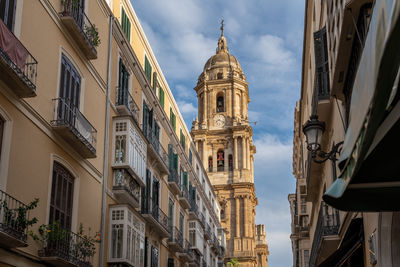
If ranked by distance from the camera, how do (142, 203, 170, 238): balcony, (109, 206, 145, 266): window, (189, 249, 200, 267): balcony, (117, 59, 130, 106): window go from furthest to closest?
(189, 249, 200, 267): balcony → (142, 203, 170, 238): balcony → (117, 59, 130, 106): window → (109, 206, 145, 266): window

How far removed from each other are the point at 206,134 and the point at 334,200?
62526 millimetres

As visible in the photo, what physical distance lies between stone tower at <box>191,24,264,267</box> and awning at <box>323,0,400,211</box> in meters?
57.4

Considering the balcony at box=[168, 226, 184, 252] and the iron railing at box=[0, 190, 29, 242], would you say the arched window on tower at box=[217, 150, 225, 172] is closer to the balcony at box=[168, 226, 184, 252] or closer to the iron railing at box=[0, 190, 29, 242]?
the balcony at box=[168, 226, 184, 252]

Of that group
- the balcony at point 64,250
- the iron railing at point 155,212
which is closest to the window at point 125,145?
Result: the iron railing at point 155,212

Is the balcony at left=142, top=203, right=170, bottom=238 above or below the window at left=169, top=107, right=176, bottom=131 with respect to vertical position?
below

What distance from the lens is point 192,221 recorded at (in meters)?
31.1

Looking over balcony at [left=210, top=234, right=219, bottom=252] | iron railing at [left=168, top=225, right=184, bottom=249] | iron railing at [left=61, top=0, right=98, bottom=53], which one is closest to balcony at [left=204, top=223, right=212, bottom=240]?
balcony at [left=210, top=234, right=219, bottom=252]

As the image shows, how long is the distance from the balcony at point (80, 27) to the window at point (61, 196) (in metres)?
3.54

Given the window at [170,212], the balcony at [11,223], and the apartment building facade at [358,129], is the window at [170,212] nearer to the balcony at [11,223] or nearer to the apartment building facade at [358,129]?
the apartment building facade at [358,129]

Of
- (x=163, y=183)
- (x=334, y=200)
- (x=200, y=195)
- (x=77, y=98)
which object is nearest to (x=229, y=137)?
(x=200, y=195)

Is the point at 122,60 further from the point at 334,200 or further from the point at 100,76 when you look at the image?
the point at 334,200

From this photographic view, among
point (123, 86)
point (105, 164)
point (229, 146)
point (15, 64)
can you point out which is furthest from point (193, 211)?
point (229, 146)

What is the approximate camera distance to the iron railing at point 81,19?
15570 mm

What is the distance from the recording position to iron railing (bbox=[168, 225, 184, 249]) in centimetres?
2648
